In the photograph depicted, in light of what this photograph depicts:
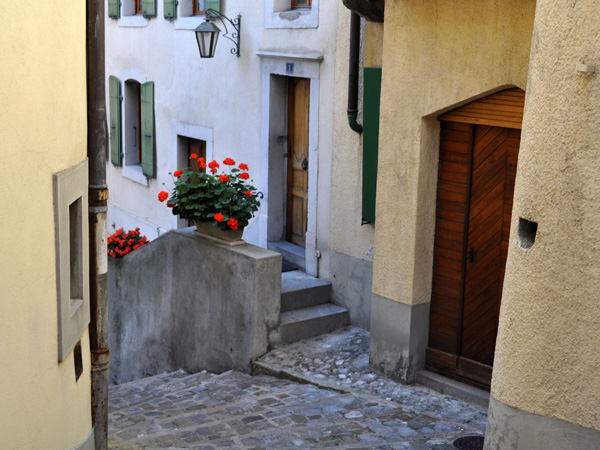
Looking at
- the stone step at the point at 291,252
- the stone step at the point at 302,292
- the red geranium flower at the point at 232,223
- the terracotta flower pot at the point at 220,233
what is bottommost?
the stone step at the point at 302,292

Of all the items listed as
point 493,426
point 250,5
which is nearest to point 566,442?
point 493,426

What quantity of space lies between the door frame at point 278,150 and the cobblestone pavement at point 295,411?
169 cm

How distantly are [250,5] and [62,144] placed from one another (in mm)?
6473

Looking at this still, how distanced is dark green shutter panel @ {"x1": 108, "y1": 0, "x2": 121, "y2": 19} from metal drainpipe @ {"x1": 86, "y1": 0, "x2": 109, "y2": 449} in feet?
30.4

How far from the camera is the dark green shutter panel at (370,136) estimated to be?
860 centimetres

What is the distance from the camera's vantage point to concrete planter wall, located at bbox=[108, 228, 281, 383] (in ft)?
28.7

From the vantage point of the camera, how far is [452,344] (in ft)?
25.5

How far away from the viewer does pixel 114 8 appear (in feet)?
49.6

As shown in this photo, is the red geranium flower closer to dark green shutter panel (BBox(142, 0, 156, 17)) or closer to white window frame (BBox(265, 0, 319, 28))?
white window frame (BBox(265, 0, 319, 28))

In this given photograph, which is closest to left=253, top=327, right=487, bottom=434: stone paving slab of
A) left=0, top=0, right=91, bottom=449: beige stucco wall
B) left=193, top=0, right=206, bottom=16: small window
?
left=0, top=0, right=91, bottom=449: beige stucco wall

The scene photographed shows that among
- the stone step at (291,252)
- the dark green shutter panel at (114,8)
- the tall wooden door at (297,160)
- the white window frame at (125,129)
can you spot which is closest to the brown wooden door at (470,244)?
the stone step at (291,252)

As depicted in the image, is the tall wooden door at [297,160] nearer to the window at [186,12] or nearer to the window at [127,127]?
the window at [186,12]

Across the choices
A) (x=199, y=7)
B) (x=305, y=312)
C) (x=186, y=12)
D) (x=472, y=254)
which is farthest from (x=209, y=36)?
(x=472, y=254)

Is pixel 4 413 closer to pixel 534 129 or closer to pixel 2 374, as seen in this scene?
pixel 2 374
